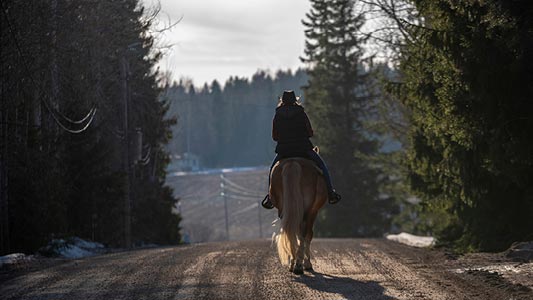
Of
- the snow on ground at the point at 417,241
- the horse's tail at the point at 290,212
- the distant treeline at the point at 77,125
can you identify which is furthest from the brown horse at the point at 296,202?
the snow on ground at the point at 417,241

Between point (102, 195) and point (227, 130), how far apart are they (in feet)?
491

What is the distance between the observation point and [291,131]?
13.0 meters

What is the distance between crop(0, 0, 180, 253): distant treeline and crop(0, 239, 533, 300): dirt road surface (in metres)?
7.46

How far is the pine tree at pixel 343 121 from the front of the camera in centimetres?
5272

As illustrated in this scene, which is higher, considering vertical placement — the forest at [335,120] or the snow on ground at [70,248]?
the forest at [335,120]

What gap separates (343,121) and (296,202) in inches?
1736

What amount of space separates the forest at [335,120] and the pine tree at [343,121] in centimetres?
10

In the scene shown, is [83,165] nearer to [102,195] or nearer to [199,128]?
[102,195]

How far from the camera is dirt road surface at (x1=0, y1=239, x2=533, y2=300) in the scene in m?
10.2

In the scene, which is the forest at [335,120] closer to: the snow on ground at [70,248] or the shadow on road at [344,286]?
the snow on ground at [70,248]

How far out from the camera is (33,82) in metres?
22.1

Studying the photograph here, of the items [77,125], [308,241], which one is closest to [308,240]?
[308,241]

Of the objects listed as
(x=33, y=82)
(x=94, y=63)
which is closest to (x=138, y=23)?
(x=94, y=63)

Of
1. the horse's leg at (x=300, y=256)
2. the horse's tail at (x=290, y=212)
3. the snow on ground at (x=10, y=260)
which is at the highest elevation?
the horse's tail at (x=290, y=212)
